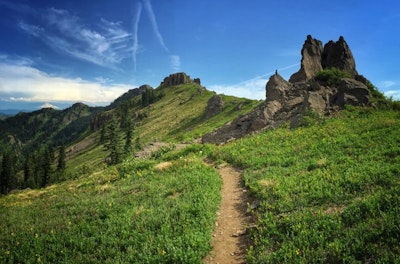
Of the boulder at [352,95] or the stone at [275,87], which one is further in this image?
the stone at [275,87]

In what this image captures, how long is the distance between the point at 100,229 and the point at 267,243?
6.89 meters

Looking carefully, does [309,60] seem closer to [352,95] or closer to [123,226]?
[352,95]

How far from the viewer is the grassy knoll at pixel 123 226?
916 centimetres

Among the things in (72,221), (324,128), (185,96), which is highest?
(185,96)

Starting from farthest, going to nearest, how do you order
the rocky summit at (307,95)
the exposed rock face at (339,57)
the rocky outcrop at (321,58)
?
the rocky outcrop at (321,58) → the exposed rock face at (339,57) → the rocky summit at (307,95)

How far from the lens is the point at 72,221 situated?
1230 centimetres

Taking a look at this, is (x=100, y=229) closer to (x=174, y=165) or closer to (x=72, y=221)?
(x=72, y=221)

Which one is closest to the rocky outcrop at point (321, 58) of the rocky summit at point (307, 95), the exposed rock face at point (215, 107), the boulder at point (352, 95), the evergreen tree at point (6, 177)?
the rocky summit at point (307, 95)

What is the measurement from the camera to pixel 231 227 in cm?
1102

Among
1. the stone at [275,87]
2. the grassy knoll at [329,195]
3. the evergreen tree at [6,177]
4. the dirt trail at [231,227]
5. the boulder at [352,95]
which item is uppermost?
the stone at [275,87]

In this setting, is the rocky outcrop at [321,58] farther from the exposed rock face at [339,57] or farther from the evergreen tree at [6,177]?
the evergreen tree at [6,177]

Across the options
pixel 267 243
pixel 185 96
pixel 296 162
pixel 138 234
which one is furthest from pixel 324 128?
pixel 185 96

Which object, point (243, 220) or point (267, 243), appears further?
point (243, 220)

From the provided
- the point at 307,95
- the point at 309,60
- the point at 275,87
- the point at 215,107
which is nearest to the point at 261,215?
the point at 307,95
